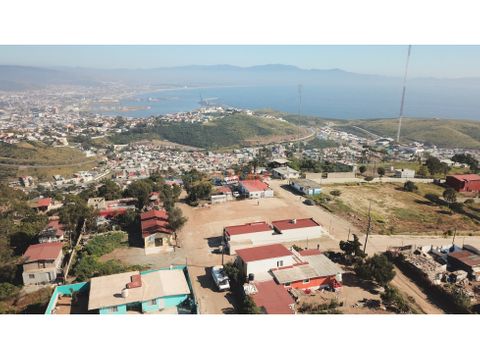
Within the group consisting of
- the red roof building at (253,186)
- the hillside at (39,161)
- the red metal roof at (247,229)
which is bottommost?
the hillside at (39,161)

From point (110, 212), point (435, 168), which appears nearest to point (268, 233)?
point (110, 212)

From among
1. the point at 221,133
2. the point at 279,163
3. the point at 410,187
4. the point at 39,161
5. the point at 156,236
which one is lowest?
the point at 39,161

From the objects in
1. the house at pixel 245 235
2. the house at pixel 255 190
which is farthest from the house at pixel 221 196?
the house at pixel 245 235

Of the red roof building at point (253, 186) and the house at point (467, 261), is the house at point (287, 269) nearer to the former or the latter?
the house at point (467, 261)

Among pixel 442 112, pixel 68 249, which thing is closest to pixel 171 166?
pixel 68 249

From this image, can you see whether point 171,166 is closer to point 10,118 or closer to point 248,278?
point 248,278

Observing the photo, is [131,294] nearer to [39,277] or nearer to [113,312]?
[113,312]

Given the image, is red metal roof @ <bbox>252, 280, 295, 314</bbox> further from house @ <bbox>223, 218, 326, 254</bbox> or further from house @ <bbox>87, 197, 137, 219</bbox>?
house @ <bbox>87, 197, 137, 219</bbox>
